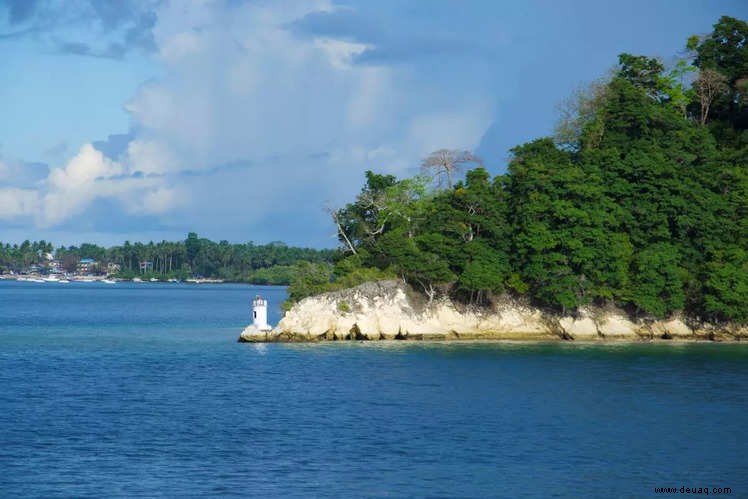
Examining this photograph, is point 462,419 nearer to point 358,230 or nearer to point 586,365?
point 586,365

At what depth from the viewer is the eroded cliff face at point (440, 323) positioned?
56156 millimetres

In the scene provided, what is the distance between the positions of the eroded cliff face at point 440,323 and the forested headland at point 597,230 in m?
0.91

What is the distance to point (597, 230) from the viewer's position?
57.3 meters

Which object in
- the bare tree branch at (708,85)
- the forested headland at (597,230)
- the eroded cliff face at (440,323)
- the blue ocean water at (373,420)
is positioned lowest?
the blue ocean water at (373,420)

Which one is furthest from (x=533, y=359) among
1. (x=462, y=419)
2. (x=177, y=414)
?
(x=177, y=414)

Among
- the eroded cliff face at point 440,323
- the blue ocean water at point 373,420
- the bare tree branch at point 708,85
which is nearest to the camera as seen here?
the blue ocean water at point 373,420

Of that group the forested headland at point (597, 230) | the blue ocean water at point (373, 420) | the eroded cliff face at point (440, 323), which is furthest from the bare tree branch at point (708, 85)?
the blue ocean water at point (373, 420)

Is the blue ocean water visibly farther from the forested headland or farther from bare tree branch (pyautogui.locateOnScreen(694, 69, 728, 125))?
bare tree branch (pyautogui.locateOnScreen(694, 69, 728, 125))

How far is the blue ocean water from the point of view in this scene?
23.8m

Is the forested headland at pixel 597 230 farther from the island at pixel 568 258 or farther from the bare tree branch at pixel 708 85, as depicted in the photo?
the bare tree branch at pixel 708 85

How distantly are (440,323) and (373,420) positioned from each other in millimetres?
26561

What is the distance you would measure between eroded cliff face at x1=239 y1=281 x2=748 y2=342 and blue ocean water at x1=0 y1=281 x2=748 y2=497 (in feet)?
11.4

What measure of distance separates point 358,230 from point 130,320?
1062 inches

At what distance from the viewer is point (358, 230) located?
68875mm
